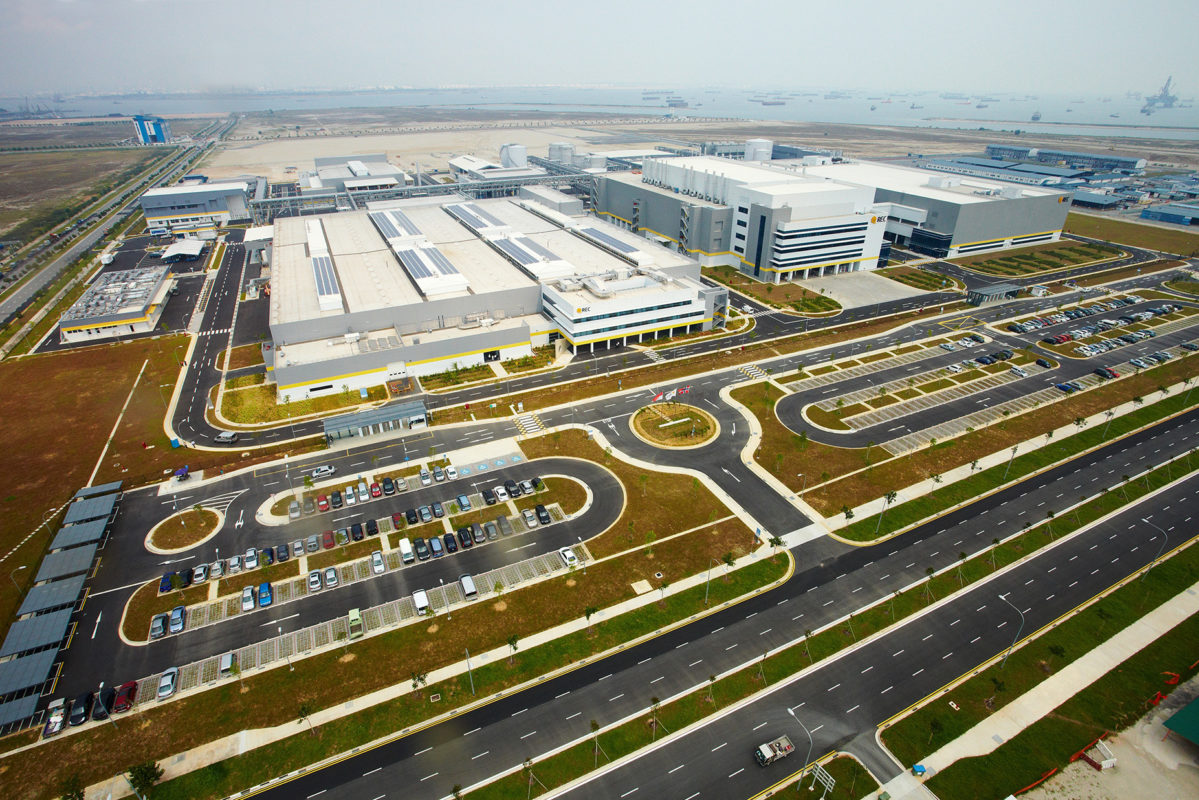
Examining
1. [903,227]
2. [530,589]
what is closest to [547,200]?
[903,227]

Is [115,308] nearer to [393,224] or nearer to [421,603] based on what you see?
[393,224]

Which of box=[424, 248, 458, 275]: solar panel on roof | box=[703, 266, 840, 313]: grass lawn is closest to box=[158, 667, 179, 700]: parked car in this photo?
box=[424, 248, 458, 275]: solar panel on roof

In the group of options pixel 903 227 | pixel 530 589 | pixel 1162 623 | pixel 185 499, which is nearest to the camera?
pixel 1162 623

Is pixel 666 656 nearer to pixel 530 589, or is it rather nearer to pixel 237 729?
pixel 530 589

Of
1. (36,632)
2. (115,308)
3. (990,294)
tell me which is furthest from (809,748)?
(115,308)

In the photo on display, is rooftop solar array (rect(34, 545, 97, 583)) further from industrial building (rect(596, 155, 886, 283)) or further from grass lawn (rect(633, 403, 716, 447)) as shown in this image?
industrial building (rect(596, 155, 886, 283))

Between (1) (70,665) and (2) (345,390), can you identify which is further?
(2) (345,390)
